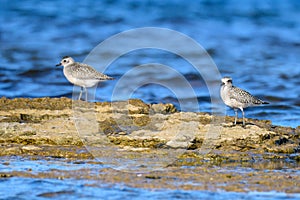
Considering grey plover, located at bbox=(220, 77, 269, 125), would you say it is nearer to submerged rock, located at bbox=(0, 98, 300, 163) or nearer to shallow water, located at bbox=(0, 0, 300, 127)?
submerged rock, located at bbox=(0, 98, 300, 163)

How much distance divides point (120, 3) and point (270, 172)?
16329mm

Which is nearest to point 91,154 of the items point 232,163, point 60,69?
point 232,163

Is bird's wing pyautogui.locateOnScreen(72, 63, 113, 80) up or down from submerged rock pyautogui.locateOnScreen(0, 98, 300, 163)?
up

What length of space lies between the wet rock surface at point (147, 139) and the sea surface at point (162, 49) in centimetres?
279

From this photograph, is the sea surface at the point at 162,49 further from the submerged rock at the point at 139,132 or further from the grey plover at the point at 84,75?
the submerged rock at the point at 139,132

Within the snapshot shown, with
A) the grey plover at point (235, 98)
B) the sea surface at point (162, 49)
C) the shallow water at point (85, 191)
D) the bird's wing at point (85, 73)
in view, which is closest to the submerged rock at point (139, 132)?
the grey plover at point (235, 98)

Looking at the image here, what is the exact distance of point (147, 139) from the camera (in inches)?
305

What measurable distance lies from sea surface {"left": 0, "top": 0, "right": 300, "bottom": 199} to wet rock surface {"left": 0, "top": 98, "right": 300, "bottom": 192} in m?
2.79

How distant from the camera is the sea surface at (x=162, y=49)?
13172 mm

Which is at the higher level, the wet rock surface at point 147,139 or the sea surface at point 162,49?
the sea surface at point 162,49

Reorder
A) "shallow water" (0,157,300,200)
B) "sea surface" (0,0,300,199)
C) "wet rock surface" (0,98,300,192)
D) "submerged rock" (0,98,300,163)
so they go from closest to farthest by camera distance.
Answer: "shallow water" (0,157,300,200), "wet rock surface" (0,98,300,192), "submerged rock" (0,98,300,163), "sea surface" (0,0,300,199)

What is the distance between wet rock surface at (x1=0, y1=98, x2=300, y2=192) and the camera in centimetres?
653

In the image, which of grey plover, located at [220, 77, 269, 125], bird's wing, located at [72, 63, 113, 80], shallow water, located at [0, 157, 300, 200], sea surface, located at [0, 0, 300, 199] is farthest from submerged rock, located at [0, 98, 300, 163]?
sea surface, located at [0, 0, 300, 199]

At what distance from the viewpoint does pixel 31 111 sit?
856 cm
